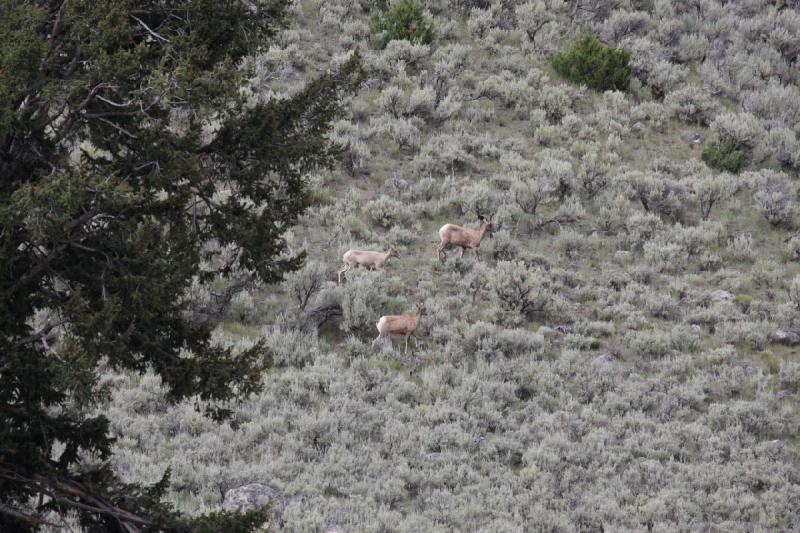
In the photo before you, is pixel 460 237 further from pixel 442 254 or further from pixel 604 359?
pixel 604 359

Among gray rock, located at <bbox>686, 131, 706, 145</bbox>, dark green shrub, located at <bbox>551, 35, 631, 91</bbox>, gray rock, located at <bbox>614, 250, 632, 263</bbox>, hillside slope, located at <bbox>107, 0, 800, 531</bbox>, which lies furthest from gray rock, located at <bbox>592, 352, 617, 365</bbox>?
dark green shrub, located at <bbox>551, 35, 631, 91</bbox>

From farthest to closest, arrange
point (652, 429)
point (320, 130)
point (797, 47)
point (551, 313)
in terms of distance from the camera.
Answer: point (797, 47) → point (551, 313) → point (652, 429) → point (320, 130)

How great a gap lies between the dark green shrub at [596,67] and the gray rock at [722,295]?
7791 millimetres

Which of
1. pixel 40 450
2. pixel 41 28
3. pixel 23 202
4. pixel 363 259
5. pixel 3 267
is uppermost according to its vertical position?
pixel 41 28

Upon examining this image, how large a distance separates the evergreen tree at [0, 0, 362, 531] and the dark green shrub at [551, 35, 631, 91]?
1575cm

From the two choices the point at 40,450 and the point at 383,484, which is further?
the point at 383,484

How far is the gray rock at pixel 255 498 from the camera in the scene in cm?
1065

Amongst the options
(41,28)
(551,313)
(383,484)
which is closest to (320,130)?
(41,28)

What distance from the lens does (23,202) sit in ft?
20.6

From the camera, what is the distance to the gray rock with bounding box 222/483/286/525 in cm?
1065

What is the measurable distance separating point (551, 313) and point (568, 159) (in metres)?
5.49

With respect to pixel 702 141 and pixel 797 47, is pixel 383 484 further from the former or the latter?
pixel 797 47

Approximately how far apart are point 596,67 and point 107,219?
17728 mm

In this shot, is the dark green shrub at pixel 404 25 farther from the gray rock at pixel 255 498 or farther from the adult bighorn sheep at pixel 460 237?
the gray rock at pixel 255 498
